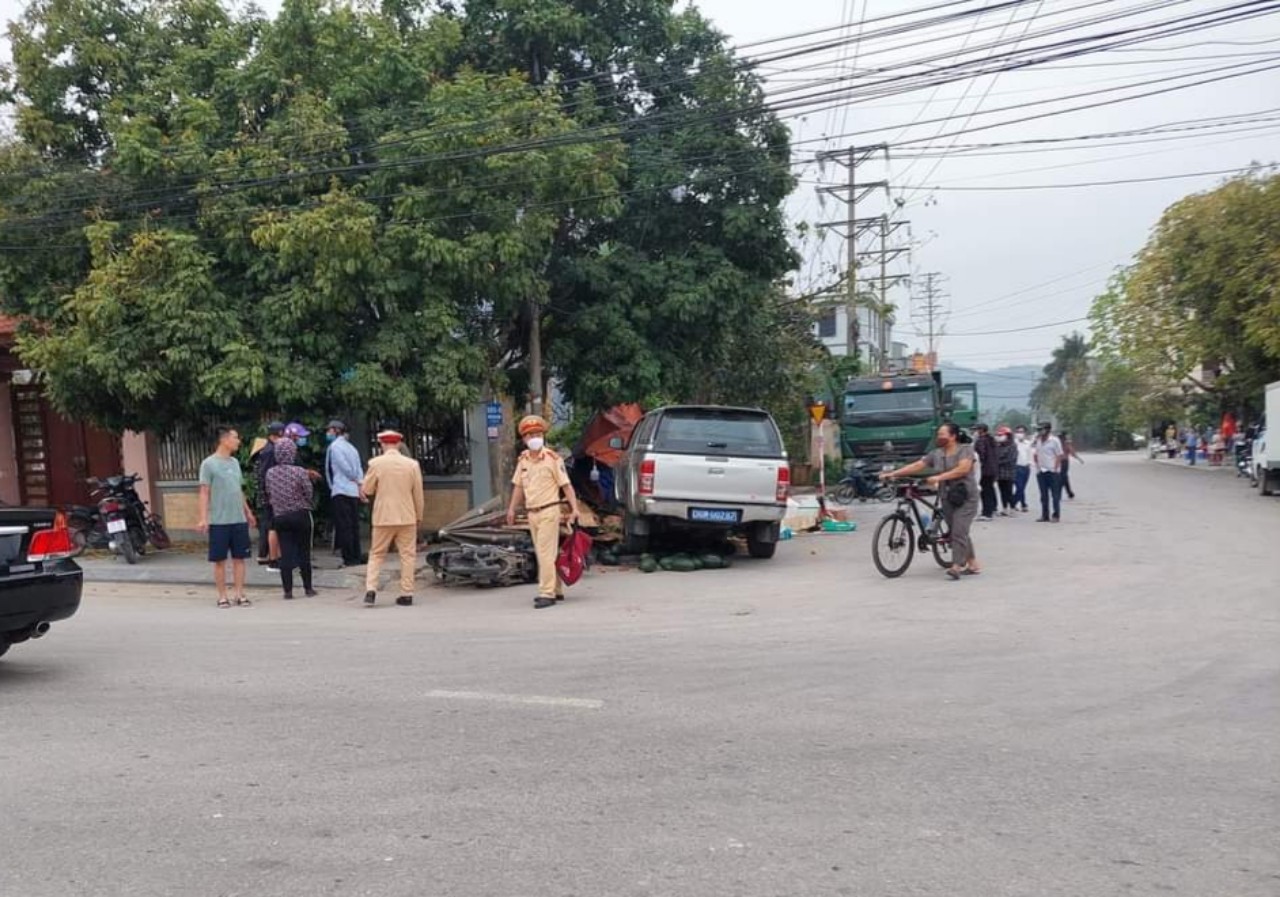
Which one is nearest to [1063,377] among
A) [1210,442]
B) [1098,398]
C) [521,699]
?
[1098,398]

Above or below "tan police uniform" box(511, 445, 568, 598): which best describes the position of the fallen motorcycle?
below

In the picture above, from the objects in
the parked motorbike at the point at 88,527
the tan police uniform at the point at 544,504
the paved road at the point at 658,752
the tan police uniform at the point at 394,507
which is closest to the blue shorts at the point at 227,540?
the paved road at the point at 658,752

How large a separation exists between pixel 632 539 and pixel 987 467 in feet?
25.3

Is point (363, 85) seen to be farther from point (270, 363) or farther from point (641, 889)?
point (641, 889)

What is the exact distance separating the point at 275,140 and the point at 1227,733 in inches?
467

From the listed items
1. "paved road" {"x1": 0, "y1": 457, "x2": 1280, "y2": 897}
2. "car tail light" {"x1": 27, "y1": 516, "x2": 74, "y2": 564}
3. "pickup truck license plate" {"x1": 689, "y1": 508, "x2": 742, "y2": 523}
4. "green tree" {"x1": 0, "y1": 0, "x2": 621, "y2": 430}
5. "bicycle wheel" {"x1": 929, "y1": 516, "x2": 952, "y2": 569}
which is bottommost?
"paved road" {"x1": 0, "y1": 457, "x2": 1280, "y2": 897}

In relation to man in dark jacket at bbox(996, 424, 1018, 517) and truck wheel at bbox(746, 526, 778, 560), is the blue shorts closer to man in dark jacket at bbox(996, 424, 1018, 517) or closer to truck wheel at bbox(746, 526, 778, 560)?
truck wheel at bbox(746, 526, 778, 560)

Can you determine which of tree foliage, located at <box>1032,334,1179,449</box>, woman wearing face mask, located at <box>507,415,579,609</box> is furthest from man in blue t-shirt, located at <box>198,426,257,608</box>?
tree foliage, located at <box>1032,334,1179,449</box>

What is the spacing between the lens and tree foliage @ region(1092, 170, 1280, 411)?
25.9m

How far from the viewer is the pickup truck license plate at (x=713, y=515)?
1193 cm

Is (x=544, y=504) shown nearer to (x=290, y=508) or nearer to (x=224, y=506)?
Result: (x=290, y=508)

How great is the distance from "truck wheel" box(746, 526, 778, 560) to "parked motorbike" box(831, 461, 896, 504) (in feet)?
36.0

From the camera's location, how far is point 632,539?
12.7 metres

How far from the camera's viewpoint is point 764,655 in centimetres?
716
